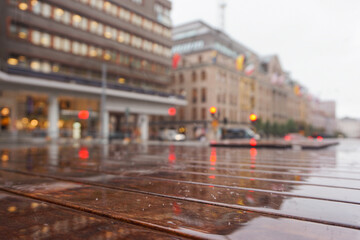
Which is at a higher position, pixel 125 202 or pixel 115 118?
pixel 115 118

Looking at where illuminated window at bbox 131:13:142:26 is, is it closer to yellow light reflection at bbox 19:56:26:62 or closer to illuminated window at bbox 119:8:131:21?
illuminated window at bbox 119:8:131:21

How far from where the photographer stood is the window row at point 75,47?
2936 cm

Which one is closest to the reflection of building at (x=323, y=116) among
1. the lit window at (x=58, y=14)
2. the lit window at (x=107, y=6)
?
the lit window at (x=107, y=6)

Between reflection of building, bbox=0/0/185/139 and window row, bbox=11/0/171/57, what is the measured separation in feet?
0.33

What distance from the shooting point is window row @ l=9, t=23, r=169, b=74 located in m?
29.4

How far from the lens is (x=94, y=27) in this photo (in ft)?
117

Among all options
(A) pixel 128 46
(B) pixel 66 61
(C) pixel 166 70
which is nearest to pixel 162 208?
(B) pixel 66 61

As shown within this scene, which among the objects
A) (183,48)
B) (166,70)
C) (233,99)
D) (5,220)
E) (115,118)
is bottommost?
(5,220)

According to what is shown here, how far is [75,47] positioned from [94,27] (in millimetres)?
3971

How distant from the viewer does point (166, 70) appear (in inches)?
1868

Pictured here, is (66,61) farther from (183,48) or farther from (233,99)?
(233,99)

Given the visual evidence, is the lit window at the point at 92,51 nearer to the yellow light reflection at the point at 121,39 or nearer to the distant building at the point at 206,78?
the yellow light reflection at the point at 121,39

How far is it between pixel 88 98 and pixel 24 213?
3248cm

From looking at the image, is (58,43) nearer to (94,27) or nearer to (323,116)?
(94,27)
